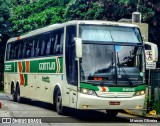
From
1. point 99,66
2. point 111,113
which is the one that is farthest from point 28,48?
point 99,66

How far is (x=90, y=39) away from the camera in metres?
13.8

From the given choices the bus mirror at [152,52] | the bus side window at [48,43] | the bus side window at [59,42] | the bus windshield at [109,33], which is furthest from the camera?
the bus side window at [48,43]

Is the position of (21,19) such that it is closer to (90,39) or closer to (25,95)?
(25,95)

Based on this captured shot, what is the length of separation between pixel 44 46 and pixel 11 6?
907 inches

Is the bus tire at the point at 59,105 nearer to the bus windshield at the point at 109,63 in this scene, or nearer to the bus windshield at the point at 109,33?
the bus windshield at the point at 109,63

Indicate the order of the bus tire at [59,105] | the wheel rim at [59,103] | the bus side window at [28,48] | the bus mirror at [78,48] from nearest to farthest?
the bus mirror at [78,48] → the bus tire at [59,105] → the wheel rim at [59,103] → the bus side window at [28,48]

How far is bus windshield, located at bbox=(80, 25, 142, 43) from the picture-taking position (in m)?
13.9

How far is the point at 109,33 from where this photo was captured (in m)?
14.3

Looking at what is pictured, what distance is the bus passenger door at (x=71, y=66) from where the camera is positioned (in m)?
13.8

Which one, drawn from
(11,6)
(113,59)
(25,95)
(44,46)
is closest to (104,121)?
(113,59)

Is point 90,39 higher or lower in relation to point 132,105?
higher

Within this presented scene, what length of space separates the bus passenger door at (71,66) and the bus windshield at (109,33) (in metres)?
0.51

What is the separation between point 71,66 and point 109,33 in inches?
67.1

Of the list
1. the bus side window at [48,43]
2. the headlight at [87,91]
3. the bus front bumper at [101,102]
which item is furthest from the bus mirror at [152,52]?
the bus side window at [48,43]
